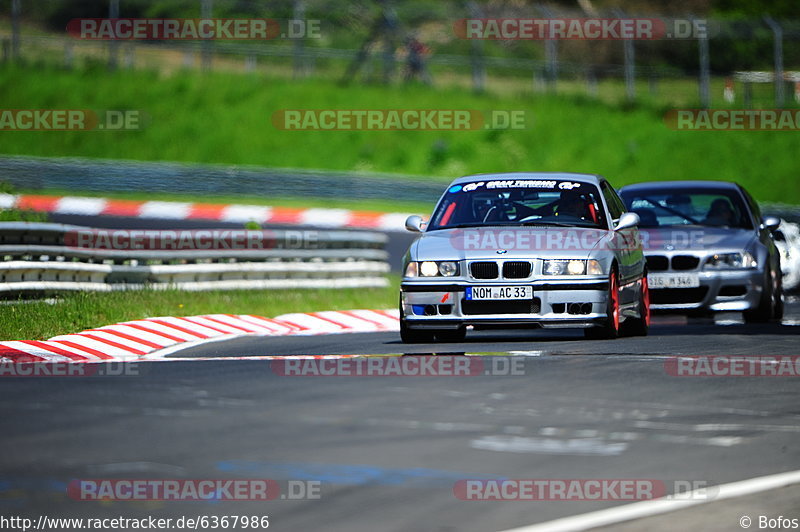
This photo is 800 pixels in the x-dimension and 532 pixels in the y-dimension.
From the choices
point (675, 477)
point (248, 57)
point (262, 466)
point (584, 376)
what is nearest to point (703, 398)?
point (584, 376)

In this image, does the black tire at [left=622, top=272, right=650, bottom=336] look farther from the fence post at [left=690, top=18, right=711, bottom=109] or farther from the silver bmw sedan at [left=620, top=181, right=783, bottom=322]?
the fence post at [left=690, top=18, right=711, bottom=109]

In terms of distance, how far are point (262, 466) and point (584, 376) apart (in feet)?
11.9

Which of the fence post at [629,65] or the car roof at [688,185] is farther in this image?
the fence post at [629,65]

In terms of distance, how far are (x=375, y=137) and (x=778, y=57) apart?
1013cm

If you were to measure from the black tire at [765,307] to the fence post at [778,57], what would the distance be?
18.1 m

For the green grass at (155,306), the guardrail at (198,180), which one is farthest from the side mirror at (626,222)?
the guardrail at (198,180)

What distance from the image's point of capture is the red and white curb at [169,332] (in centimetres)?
1205
